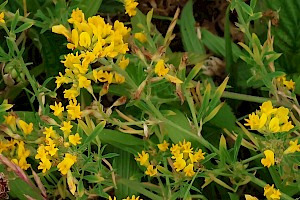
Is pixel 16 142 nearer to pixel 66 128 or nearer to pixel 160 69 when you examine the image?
pixel 66 128

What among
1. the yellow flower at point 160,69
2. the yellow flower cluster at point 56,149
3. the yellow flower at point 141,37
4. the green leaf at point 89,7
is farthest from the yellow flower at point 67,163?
the green leaf at point 89,7

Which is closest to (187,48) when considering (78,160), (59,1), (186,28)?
(186,28)

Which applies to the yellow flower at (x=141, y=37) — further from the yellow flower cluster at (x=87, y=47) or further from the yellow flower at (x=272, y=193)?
the yellow flower at (x=272, y=193)

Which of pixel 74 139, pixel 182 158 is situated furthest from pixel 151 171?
pixel 74 139

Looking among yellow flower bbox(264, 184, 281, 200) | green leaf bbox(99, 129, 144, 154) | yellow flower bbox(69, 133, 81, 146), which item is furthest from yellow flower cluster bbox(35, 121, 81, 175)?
yellow flower bbox(264, 184, 281, 200)

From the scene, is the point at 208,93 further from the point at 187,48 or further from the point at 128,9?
the point at 187,48
